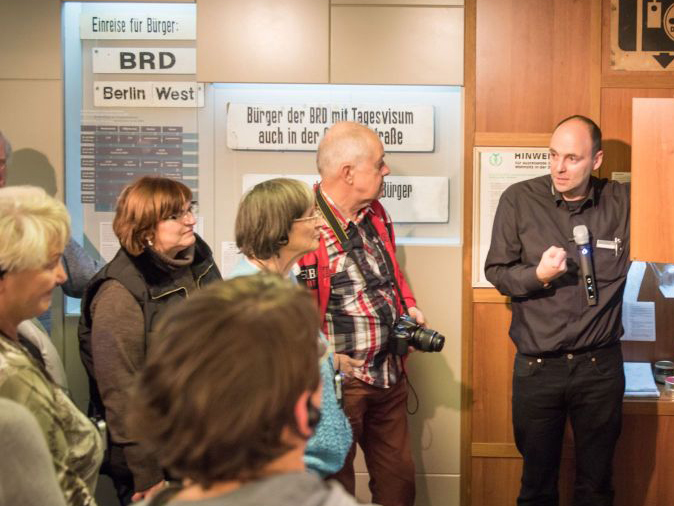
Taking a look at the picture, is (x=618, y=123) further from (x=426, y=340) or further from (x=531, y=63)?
(x=426, y=340)

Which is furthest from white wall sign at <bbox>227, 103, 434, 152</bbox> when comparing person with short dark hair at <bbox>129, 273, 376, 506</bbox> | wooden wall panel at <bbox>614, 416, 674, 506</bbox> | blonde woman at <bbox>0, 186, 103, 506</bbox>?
person with short dark hair at <bbox>129, 273, 376, 506</bbox>

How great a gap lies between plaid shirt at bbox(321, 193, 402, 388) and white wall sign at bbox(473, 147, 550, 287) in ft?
2.31

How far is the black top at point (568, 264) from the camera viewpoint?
321cm

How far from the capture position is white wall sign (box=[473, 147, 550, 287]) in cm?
366

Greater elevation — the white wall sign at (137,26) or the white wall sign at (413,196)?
the white wall sign at (137,26)

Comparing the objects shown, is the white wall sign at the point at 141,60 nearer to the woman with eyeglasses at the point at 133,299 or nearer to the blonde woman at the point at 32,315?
the woman with eyeglasses at the point at 133,299

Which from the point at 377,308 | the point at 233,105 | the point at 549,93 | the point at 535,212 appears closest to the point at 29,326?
the point at 377,308

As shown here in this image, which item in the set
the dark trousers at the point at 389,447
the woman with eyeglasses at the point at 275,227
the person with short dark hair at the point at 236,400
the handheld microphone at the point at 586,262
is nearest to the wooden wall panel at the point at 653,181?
the handheld microphone at the point at 586,262

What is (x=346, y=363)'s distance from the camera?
10.1 feet

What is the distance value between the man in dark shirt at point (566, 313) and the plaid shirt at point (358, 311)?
0.54m

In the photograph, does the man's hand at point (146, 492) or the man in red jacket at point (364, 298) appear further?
the man in red jacket at point (364, 298)

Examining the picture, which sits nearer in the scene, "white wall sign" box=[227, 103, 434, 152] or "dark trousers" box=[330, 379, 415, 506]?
"dark trousers" box=[330, 379, 415, 506]

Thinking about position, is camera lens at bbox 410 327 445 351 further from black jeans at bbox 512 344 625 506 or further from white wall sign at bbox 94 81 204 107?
white wall sign at bbox 94 81 204 107

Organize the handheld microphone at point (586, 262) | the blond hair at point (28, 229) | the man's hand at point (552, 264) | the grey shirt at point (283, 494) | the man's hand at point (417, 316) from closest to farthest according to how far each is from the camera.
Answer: the grey shirt at point (283, 494), the blond hair at point (28, 229), the man's hand at point (552, 264), the handheld microphone at point (586, 262), the man's hand at point (417, 316)
